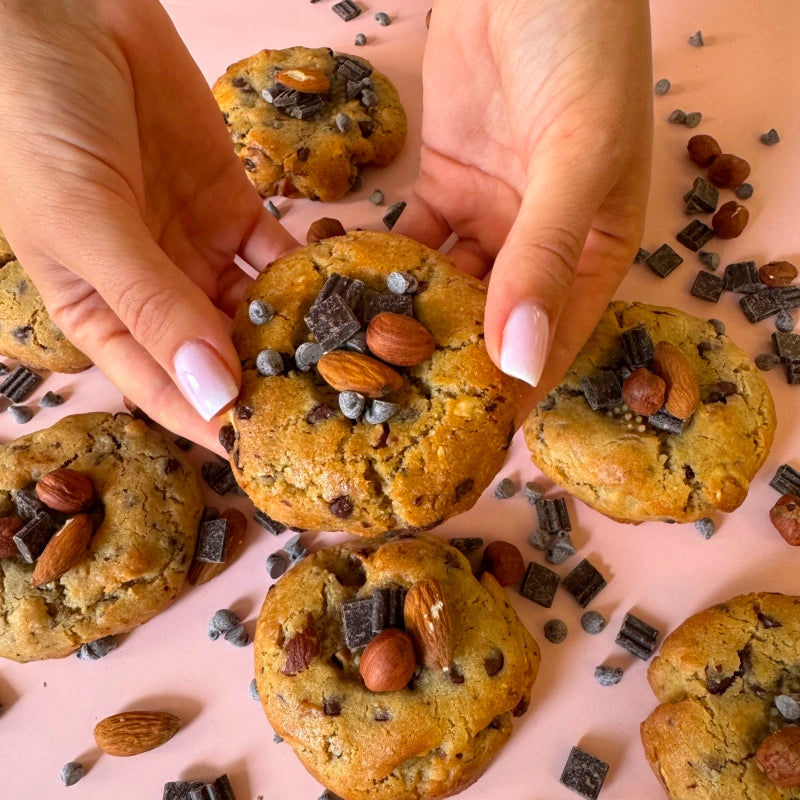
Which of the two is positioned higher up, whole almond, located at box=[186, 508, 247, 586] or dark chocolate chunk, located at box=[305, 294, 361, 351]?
dark chocolate chunk, located at box=[305, 294, 361, 351]

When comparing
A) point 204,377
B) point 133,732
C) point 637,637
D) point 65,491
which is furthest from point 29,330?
point 637,637

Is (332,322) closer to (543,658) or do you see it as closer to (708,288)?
(543,658)

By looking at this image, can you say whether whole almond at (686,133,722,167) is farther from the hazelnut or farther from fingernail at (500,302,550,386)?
fingernail at (500,302,550,386)

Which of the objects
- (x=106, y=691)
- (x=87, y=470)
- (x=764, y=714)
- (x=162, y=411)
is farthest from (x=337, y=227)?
(x=764, y=714)

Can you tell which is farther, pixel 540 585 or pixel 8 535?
pixel 540 585

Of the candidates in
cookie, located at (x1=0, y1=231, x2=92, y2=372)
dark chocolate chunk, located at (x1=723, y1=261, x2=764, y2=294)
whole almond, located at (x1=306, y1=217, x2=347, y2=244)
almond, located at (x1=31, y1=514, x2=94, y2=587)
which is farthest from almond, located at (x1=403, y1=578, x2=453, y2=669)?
dark chocolate chunk, located at (x1=723, y1=261, x2=764, y2=294)

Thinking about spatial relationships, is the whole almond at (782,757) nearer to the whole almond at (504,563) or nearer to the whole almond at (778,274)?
the whole almond at (504,563)

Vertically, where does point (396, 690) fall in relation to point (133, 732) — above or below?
above
